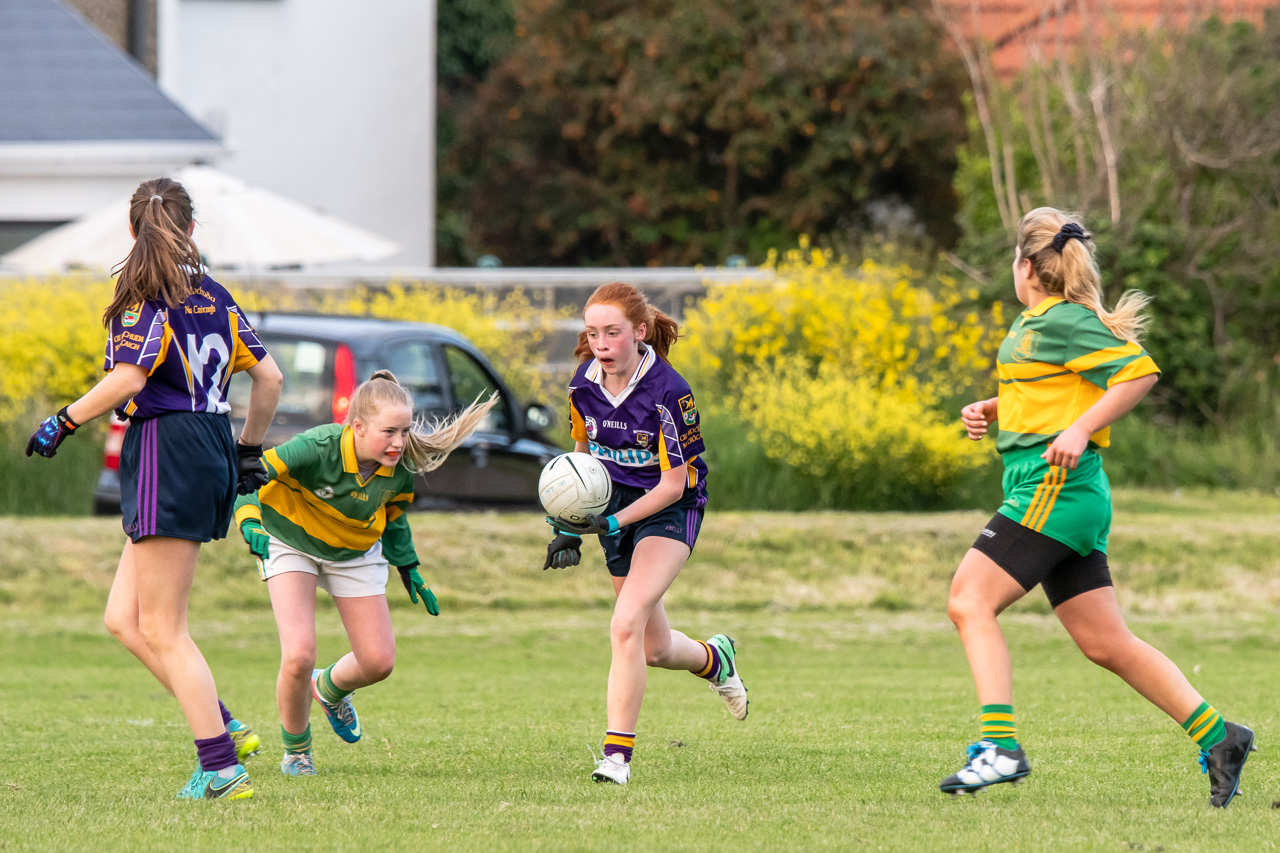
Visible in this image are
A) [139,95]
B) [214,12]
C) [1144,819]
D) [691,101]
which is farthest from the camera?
[214,12]

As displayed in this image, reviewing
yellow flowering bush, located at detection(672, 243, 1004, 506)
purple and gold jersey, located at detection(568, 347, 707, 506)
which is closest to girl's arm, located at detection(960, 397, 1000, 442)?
purple and gold jersey, located at detection(568, 347, 707, 506)

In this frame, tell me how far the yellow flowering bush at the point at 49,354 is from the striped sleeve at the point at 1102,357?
38.5ft

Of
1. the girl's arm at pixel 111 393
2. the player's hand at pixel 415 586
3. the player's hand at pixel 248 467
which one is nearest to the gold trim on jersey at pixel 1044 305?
the player's hand at pixel 415 586

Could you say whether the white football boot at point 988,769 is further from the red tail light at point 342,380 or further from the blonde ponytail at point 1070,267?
the red tail light at point 342,380

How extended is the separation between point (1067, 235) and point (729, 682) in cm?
228

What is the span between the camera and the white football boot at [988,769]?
4746 millimetres

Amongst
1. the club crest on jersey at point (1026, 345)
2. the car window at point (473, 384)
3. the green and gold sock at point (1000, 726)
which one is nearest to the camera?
the green and gold sock at point (1000, 726)

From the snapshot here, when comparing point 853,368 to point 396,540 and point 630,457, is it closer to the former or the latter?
point 630,457

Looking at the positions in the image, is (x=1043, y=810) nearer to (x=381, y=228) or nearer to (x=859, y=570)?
(x=859, y=570)

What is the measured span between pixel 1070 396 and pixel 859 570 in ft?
23.6

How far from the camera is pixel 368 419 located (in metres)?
5.43

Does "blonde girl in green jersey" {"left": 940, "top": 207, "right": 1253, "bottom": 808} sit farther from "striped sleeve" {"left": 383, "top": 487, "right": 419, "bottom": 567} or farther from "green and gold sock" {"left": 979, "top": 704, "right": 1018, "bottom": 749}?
"striped sleeve" {"left": 383, "top": 487, "right": 419, "bottom": 567}

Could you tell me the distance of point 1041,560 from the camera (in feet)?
15.9

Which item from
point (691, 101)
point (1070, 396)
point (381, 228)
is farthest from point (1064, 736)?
point (381, 228)
